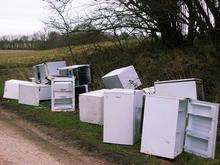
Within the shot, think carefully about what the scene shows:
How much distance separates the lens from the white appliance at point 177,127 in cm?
988

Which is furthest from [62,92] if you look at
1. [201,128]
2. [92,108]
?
[201,128]

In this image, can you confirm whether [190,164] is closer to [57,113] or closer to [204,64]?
[57,113]

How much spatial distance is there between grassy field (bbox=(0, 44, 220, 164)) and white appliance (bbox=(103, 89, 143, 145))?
21 cm

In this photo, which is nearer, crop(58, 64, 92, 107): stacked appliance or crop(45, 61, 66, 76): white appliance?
crop(58, 64, 92, 107): stacked appliance

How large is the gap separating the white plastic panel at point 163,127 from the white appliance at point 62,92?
5.68m

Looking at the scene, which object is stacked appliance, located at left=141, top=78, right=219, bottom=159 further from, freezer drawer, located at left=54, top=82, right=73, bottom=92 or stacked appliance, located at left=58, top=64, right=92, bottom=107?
stacked appliance, located at left=58, top=64, right=92, bottom=107

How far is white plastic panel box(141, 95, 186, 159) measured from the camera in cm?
986

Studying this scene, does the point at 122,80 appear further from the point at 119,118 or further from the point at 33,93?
the point at 119,118

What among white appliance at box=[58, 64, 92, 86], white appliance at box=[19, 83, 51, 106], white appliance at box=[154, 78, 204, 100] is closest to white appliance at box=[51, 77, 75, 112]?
white appliance at box=[58, 64, 92, 86]

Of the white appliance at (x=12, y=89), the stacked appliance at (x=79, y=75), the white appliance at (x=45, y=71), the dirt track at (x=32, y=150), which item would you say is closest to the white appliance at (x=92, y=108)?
the dirt track at (x=32, y=150)

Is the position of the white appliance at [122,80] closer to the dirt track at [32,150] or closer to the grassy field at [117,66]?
the grassy field at [117,66]

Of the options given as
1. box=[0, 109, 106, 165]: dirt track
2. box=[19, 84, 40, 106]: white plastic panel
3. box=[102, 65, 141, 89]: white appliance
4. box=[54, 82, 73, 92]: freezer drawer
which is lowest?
box=[0, 109, 106, 165]: dirt track

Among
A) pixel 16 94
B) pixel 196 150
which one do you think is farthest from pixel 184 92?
pixel 16 94

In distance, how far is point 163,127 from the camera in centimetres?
999
